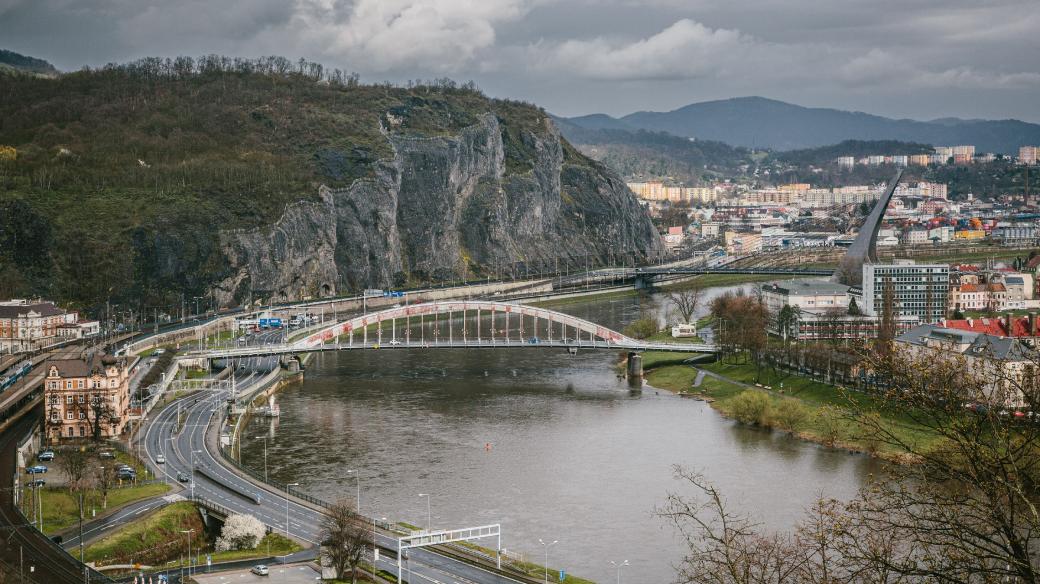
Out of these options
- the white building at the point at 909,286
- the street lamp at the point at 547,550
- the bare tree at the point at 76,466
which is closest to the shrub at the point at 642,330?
the white building at the point at 909,286

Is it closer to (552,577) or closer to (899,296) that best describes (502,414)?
(552,577)

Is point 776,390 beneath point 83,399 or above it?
beneath

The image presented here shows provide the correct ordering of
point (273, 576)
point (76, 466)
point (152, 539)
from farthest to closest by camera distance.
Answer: point (76, 466), point (152, 539), point (273, 576)

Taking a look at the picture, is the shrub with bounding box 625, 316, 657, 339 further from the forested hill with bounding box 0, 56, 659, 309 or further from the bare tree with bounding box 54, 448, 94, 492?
the bare tree with bounding box 54, 448, 94, 492

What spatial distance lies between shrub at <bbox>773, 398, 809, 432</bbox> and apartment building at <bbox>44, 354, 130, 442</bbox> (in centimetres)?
2065

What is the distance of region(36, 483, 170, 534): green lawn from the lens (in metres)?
26.8

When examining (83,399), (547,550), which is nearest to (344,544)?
(547,550)

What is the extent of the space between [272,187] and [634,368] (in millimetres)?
40786

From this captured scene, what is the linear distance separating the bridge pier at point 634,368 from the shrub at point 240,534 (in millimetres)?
27204

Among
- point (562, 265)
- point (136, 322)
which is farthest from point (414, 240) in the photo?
point (136, 322)

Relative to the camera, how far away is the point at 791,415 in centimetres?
3931

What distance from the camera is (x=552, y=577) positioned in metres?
23.1

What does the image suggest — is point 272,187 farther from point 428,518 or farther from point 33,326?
point 428,518

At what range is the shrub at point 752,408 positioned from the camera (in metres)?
40.2
